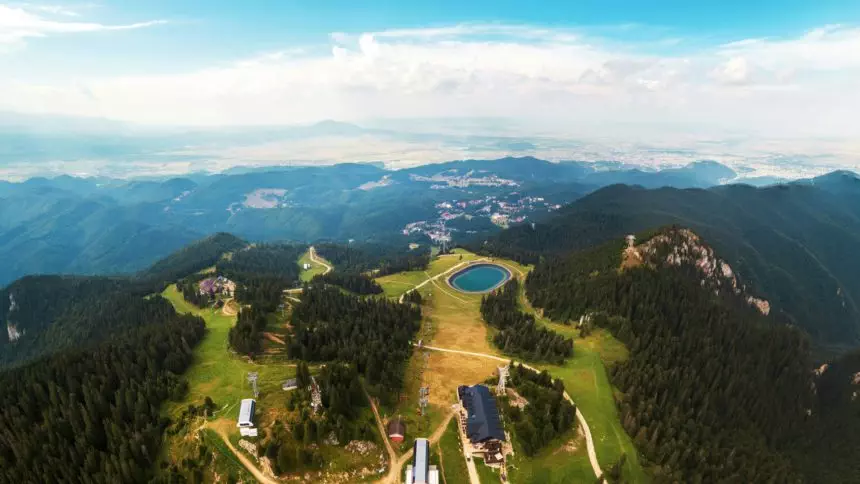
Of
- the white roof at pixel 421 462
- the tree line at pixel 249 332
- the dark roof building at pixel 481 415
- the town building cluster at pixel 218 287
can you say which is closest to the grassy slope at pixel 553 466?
the dark roof building at pixel 481 415

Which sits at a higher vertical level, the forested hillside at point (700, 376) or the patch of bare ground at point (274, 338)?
the patch of bare ground at point (274, 338)

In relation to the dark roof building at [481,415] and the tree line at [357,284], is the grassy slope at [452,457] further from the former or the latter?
the tree line at [357,284]

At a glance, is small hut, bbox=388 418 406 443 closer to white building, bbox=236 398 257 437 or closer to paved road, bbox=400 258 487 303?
white building, bbox=236 398 257 437

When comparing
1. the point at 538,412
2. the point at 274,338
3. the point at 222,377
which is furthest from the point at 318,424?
the point at 274,338

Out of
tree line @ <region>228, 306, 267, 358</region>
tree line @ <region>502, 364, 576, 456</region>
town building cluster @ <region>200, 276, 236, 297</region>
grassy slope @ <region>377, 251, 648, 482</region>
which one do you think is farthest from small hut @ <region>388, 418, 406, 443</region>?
town building cluster @ <region>200, 276, 236, 297</region>

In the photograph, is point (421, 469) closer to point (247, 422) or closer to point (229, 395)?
point (247, 422)

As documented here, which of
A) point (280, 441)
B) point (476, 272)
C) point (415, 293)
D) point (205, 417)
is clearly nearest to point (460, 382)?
point (280, 441)
